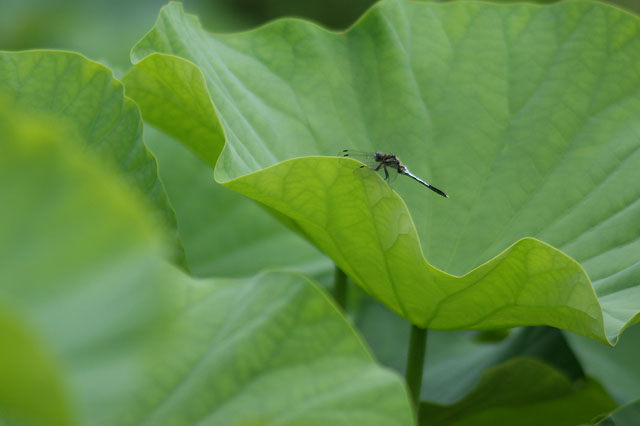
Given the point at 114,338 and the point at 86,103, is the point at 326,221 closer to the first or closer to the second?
the point at 86,103

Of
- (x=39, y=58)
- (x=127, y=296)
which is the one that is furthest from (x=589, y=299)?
(x=39, y=58)

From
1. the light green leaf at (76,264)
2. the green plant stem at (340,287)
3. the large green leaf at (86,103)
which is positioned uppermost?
the light green leaf at (76,264)

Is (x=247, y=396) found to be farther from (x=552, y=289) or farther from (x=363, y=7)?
(x=363, y=7)

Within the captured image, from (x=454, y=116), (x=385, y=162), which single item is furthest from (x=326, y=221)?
(x=454, y=116)

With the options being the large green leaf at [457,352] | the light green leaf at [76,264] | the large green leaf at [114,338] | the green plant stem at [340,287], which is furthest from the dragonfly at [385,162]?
the light green leaf at [76,264]

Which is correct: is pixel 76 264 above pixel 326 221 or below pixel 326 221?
above

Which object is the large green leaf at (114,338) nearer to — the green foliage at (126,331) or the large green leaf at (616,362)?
the green foliage at (126,331)

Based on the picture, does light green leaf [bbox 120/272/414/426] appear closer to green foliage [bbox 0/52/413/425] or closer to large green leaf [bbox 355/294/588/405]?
green foliage [bbox 0/52/413/425]
